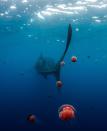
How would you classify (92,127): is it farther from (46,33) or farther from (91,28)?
(46,33)

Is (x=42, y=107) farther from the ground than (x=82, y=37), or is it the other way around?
(x=82, y=37)

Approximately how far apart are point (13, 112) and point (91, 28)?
40.4ft

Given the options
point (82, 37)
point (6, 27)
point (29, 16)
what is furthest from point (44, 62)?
point (82, 37)

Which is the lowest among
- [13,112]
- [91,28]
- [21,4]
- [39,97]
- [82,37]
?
[13,112]

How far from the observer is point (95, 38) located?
33.8 meters

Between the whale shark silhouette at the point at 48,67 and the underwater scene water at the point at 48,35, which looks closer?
the underwater scene water at the point at 48,35

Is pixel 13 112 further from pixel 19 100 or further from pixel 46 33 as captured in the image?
pixel 46 33

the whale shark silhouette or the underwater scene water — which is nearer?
the underwater scene water

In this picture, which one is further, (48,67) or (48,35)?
(48,35)

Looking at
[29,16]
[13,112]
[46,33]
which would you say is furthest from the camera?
[46,33]

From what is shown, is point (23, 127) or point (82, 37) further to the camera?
point (82, 37)

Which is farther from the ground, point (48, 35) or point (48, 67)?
point (48, 35)

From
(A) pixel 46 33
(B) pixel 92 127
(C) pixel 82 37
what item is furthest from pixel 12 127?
(C) pixel 82 37

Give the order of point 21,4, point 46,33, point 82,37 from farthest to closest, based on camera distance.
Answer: point 82,37, point 46,33, point 21,4
